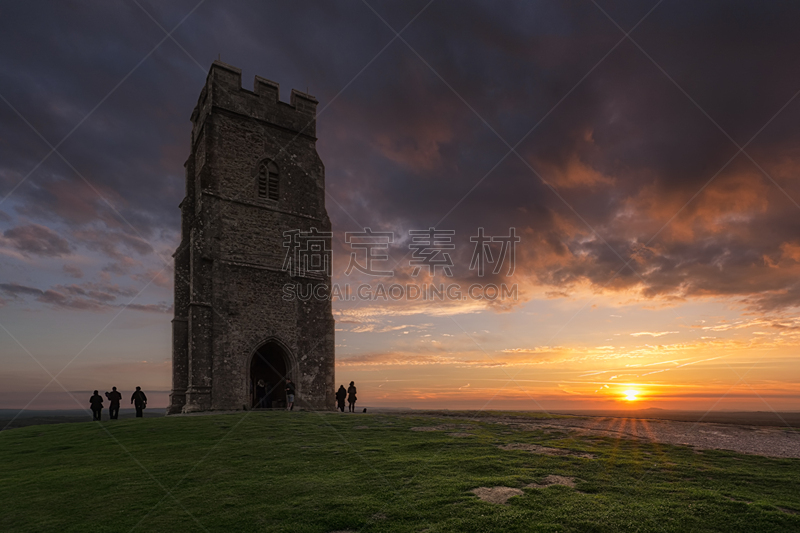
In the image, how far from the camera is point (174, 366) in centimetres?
2166

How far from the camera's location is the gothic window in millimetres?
25000

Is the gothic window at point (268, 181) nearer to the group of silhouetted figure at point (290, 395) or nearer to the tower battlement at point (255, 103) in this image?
the tower battlement at point (255, 103)

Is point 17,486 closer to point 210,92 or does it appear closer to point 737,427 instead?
point 737,427

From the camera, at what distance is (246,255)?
2356 centimetres

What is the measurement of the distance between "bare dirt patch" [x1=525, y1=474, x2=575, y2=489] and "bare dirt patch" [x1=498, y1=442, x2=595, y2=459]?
1.81 metres

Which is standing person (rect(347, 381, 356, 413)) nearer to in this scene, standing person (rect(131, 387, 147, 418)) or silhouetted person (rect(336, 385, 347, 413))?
silhouetted person (rect(336, 385, 347, 413))

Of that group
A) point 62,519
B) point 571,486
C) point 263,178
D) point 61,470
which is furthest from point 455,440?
point 263,178

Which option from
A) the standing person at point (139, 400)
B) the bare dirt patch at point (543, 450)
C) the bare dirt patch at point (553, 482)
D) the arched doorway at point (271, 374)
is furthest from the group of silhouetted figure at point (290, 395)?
the bare dirt patch at point (553, 482)

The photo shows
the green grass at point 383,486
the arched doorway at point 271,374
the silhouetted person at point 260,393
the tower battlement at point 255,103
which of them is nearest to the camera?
the green grass at point 383,486

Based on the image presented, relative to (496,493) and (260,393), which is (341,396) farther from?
(496,493)

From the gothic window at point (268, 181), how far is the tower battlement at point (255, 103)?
8.97 ft

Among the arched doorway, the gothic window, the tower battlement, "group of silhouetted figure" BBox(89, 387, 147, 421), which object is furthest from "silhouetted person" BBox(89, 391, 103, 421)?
the tower battlement

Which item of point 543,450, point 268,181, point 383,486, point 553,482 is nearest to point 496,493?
point 553,482

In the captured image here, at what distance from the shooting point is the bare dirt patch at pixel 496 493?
6.09 metres
